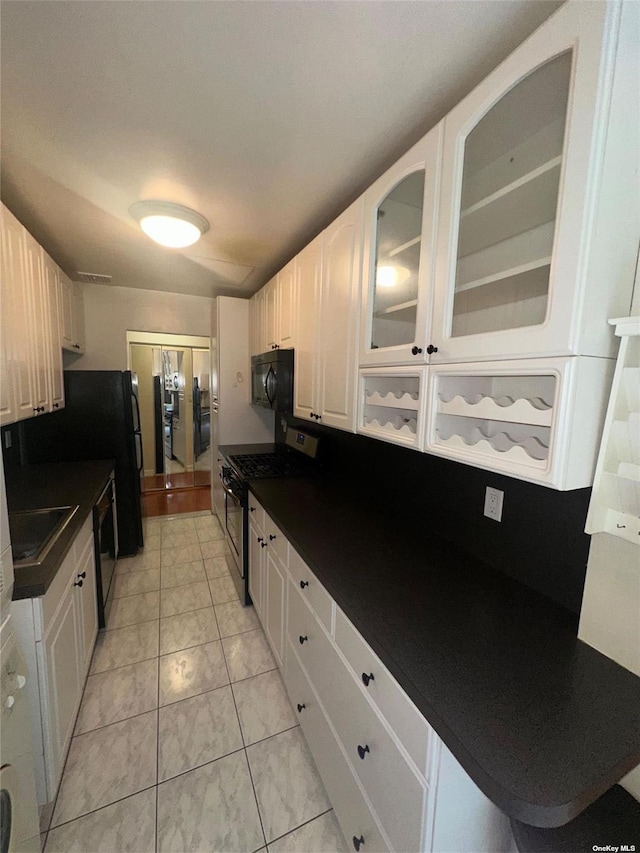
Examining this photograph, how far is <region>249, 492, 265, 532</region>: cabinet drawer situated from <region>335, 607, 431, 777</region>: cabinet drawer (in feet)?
3.11

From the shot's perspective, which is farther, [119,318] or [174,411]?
[174,411]

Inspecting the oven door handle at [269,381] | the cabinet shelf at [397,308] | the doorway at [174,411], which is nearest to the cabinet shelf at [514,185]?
the cabinet shelf at [397,308]

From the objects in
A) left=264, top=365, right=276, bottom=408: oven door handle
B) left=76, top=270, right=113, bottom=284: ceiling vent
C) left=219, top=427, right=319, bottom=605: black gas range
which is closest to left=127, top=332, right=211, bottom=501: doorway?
left=76, top=270, right=113, bottom=284: ceiling vent

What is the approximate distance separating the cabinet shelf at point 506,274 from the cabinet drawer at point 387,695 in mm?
1129

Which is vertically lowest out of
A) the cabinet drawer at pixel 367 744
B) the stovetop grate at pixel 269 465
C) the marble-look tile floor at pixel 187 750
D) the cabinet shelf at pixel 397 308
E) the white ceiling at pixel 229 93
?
the marble-look tile floor at pixel 187 750

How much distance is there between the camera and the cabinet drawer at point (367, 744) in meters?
0.84

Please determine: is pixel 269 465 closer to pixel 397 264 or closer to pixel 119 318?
pixel 397 264

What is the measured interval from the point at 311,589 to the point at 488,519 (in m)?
0.75

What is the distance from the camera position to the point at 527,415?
0.87m

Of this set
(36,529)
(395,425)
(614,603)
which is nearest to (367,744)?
(614,603)

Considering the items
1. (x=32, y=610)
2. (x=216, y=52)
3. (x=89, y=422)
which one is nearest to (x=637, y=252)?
(x=216, y=52)

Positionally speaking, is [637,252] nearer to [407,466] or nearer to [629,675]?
[629,675]

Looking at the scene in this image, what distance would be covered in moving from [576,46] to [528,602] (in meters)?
1.45

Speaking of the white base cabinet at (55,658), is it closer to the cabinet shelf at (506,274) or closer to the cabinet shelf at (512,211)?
the cabinet shelf at (506,274)
